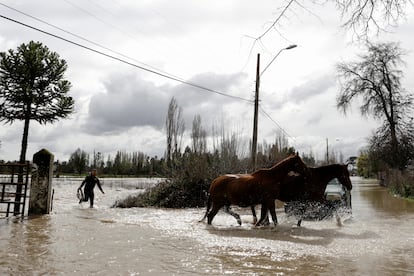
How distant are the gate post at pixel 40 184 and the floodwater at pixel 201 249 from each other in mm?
1696

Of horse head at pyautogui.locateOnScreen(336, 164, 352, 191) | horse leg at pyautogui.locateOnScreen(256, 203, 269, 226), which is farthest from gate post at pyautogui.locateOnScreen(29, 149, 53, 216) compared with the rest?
horse head at pyautogui.locateOnScreen(336, 164, 352, 191)

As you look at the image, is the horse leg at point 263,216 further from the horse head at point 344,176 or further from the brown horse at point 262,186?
the horse head at point 344,176

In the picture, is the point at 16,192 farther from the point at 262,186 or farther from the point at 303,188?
the point at 303,188

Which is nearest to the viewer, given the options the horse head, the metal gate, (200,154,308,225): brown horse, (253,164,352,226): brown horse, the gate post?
(200,154,308,225): brown horse

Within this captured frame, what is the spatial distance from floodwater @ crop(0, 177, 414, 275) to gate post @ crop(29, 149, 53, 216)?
1696 millimetres

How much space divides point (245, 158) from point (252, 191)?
44.1 feet

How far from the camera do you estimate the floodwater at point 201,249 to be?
586 cm

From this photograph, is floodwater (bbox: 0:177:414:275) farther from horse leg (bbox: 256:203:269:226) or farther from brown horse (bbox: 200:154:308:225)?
brown horse (bbox: 200:154:308:225)

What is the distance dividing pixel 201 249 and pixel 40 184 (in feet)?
25.4

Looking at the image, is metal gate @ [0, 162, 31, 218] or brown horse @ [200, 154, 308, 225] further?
metal gate @ [0, 162, 31, 218]

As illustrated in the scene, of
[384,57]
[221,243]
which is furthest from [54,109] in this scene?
[384,57]

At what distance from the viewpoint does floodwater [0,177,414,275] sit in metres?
5.86

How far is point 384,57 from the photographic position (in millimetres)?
31453

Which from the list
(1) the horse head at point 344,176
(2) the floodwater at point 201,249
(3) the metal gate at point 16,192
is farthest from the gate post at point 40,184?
(1) the horse head at point 344,176
